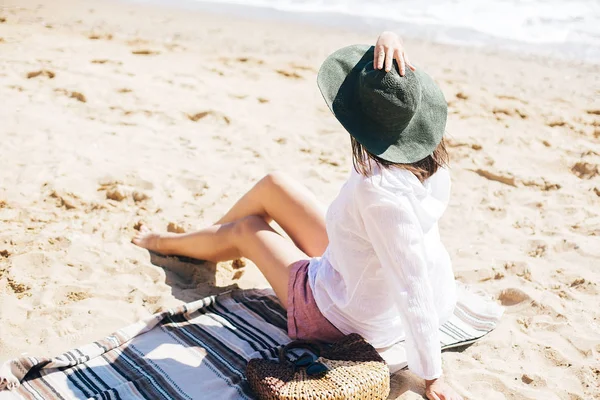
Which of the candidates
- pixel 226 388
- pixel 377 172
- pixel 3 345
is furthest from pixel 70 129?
pixel 377 172

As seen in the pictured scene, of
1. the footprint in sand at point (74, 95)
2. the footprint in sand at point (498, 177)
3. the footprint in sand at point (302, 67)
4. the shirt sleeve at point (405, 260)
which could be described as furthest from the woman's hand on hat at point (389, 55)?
the footprint in sand at point (302, 67)

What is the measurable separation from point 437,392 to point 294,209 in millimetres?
1082

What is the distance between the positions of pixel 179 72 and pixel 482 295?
4183 millimetres

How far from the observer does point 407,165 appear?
2.22 m

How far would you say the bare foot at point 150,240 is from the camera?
3.48 metres

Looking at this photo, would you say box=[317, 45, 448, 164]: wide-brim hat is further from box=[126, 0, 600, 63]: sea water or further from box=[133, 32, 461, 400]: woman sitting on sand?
box=[126, 0, 600, 63]: sea water

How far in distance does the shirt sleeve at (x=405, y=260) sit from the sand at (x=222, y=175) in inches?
16.4

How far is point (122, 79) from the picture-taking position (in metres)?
5.85

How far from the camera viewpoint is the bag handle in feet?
8.12

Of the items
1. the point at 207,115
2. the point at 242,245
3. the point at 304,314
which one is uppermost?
the point at 207,115

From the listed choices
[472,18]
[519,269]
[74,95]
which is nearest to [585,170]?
[519,269]

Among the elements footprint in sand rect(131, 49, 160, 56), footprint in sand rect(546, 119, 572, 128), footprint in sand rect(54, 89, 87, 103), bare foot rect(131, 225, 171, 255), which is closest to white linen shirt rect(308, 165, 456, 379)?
bare foot rect(131, 225, 171, 255)

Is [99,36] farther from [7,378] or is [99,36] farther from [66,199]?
[7,378]

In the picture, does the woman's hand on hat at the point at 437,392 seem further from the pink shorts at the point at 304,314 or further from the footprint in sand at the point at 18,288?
the footprint in sand at the point at 18,288
